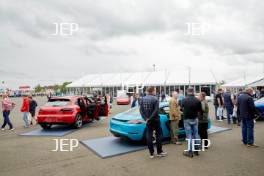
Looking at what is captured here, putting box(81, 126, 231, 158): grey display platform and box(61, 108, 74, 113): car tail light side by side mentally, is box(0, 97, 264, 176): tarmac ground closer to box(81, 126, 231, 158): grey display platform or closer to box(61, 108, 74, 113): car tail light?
box(81, 126, 231, 158): grey display platform

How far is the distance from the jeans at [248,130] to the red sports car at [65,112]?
A: 679 cm

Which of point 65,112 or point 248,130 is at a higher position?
point 65,112

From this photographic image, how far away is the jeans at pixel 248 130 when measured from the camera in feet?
24.7

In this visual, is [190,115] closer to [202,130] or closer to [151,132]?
[202,130]

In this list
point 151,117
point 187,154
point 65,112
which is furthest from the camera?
point 65,112

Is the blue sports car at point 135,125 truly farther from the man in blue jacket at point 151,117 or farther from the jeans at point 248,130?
the jeans at point 248,130

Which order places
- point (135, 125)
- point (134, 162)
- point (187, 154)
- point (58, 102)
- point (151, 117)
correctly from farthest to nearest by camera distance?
point (58, 102), point (135, 125), point (187, 154), point (151, 117), point (134, 162)

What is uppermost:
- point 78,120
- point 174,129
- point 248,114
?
point 248,114

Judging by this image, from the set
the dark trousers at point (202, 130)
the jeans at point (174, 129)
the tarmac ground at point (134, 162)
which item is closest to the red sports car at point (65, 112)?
the tarmac ground at point (134, 162)

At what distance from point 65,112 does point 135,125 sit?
454 cm

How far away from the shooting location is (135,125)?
7.68 m

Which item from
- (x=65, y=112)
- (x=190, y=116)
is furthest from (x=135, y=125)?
(x=65, y=112)

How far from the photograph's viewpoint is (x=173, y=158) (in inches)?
257

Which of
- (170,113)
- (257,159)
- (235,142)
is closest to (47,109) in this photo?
(170,113)
